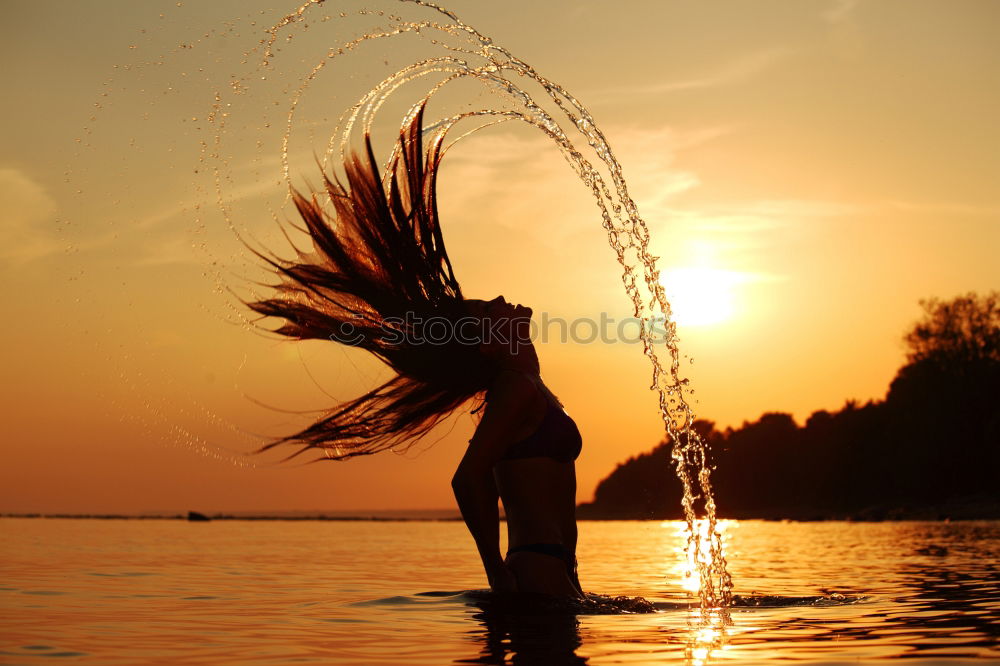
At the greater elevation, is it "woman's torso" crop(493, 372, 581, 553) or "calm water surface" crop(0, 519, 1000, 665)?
"woman's torso" crop(493, 372, 581, 553)

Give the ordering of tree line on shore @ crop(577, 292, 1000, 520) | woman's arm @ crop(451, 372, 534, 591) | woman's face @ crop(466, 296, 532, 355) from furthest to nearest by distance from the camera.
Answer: tree line on shore @ crop(577, 292, 1000, 520)
woman's face @ crop(466, 296, 532, 355)
woman's arm @ crop(451, 372, 534, 591)

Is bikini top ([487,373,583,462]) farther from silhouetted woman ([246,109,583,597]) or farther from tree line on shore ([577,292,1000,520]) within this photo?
tree line on shore ([577,292,1000,520])

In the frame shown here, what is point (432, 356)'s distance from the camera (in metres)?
9.32

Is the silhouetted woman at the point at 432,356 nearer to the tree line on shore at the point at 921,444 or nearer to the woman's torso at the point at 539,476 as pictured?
the woman's torso at the point at 539,476

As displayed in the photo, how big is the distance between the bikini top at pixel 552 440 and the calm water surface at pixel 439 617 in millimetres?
1116

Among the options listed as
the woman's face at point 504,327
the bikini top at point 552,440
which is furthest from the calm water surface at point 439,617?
the woman's face at point 504,327

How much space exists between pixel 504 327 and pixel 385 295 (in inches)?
60.6

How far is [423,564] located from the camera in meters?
18.8

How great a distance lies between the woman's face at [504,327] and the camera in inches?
337

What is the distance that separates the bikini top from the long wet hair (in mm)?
1080

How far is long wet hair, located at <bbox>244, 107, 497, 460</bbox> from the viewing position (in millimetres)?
9523

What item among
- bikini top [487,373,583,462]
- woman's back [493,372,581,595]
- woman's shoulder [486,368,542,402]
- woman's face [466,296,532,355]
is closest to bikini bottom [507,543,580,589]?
woman's back [493,372,581,595]

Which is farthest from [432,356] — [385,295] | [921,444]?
[921,444]

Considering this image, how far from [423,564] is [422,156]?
33.3 feet
